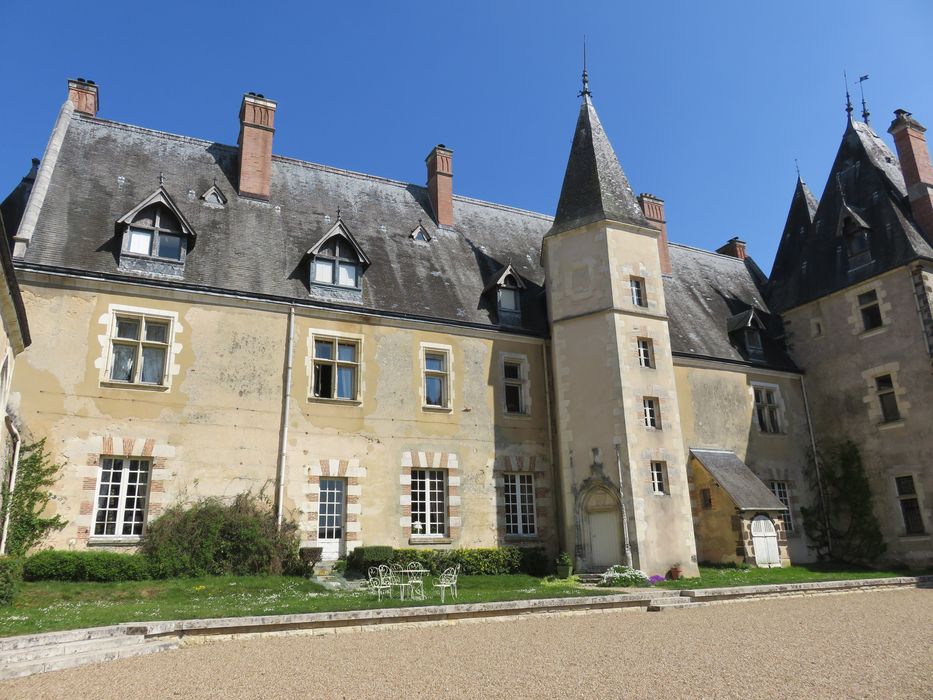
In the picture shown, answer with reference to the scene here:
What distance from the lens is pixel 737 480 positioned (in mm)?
18719

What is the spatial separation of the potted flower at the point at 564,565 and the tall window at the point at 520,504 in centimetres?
112

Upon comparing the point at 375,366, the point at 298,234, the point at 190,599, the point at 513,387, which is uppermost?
the point at 298,234

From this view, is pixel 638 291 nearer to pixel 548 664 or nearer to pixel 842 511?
pixel 842 511

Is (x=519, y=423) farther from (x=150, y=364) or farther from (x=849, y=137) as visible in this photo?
(x=849, y=137)

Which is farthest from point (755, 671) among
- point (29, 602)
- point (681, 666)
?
point (29, 602)

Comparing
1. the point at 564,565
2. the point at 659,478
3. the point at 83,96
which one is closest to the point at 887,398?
the point at 659,478

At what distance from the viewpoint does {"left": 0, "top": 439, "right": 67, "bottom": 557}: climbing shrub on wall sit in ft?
40.9

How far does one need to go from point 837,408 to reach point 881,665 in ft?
51.5

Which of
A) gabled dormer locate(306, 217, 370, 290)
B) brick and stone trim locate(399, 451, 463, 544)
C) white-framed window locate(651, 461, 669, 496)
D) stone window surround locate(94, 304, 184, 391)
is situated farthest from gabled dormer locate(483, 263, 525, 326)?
stone window surround locate(94, 304, 184, 391)

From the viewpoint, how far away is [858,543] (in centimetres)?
1973

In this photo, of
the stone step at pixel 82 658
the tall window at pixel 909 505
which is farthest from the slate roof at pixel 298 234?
the stone step at pixel 82 658

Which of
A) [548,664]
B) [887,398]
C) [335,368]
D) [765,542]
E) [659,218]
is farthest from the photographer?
[659,218]

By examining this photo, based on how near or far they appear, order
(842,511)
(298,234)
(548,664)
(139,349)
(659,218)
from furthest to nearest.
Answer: (659,218)
(842,511)
(298,234)
(139,349)
(548,664)

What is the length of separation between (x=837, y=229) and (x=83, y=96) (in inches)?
848
